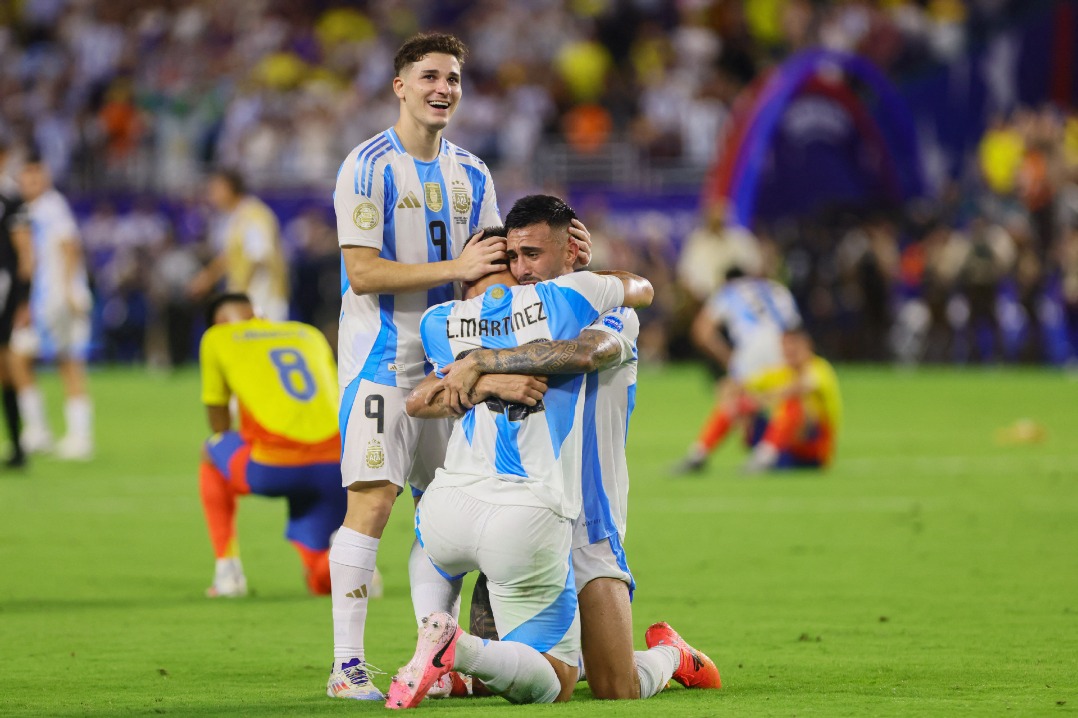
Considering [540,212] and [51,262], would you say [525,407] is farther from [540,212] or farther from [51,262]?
[51,262]

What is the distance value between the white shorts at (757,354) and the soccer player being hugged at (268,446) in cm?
625

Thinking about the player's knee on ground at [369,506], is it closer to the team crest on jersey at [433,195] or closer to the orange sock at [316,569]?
the team crest on jersey at [433,195]

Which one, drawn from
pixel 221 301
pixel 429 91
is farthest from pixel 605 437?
pixel 221 301

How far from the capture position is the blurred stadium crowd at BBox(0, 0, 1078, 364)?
26.3m

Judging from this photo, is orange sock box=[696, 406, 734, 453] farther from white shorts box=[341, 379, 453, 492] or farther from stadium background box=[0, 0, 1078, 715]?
white shorts box=[341, 379, 453, 492]

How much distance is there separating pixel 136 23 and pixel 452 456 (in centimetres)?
2879

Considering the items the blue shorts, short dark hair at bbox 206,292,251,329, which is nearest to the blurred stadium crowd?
short dark hair at bbox 206,292,251,329

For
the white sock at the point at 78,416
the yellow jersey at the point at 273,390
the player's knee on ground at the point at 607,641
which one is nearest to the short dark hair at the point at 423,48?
the player's knee on ground at the point at 607,641

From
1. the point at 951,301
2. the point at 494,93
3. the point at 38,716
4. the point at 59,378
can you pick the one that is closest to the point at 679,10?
the point at 494,93

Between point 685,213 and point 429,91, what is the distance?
20.9m

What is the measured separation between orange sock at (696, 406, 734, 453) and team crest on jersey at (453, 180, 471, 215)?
7577 mm

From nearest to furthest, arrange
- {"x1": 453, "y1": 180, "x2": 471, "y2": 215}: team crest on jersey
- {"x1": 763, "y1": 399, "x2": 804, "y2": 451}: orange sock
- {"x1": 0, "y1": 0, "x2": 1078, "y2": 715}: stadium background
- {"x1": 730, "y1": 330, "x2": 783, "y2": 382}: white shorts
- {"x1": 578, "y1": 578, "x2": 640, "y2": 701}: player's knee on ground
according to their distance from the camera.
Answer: {"x1": 578, "y1": 578, "x2": 640, "y2": 701}: player's knee on ground, {"x1": 453, "y1": 180, "x2": 471, "y2": 215}: team crest on jersey, {"x1": 0, "y1": 0, "x2": 1078, "y2": 715}: stadium background, {"x1": 763, "y1": 399, "x2": 804, "y2": 451}: orange sock, {"x1": 730, "y1": 330, "x2": 783, "y2": 382}: white shorts

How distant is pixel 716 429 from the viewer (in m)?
13.8

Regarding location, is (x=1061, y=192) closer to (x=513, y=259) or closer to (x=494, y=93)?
(x=494, y=93)
